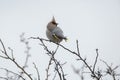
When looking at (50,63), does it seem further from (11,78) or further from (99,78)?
(11,78)

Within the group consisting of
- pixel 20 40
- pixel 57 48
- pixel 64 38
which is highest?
pixel 20 40

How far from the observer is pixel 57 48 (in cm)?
442

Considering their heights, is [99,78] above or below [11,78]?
below

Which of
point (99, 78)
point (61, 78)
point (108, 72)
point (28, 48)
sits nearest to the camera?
point (99, 78)

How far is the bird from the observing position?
5.70m

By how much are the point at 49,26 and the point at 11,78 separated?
1381 millimetres

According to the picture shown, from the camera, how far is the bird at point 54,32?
18.7 ft

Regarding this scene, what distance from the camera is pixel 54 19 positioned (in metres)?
6.32

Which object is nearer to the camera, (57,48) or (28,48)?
(57,48)

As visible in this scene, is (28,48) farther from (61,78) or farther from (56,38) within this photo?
(61,78)

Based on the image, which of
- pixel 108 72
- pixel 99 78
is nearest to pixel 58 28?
pixel 108 72

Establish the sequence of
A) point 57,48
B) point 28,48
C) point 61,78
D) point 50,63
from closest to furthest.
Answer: point 61,78 → point 50,63 → point 57,48 → point 28,48

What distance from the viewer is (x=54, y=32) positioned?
19.7ft

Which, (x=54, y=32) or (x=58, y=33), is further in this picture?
(x=54, y=32)
